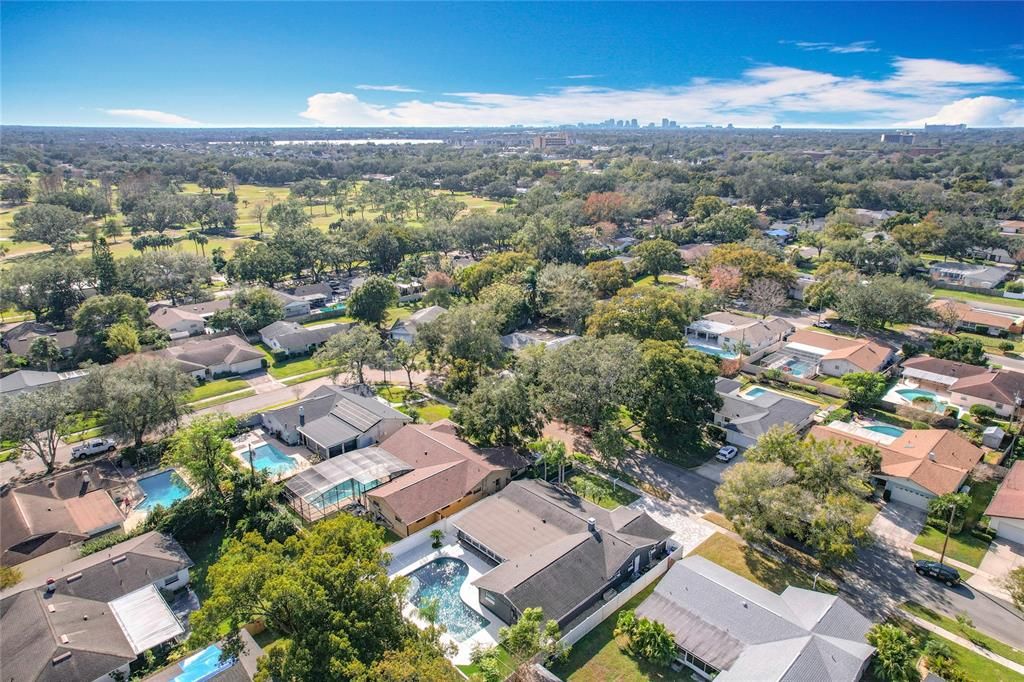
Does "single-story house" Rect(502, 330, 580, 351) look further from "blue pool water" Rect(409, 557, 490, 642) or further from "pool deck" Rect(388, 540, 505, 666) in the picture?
"blue pool water" Rect(409, 557, 490, 642)

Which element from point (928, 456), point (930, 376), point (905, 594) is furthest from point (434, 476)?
point (930, 376)

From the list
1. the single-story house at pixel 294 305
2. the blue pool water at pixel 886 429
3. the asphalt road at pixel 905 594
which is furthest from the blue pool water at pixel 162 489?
the blue pool water at pixel 886 429

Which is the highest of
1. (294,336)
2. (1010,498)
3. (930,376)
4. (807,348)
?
(807,348)

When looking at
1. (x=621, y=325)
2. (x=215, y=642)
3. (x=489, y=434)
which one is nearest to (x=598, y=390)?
(x=489, y=434)

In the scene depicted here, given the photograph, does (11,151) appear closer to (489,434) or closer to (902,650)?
(489,434)

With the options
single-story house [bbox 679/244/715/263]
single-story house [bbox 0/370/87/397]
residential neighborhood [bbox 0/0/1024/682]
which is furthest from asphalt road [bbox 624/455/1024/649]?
single-story house [bbox 679/244/715/263]

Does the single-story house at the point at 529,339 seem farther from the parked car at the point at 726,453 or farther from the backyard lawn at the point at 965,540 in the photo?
the backyard lawn at the point at 965,540

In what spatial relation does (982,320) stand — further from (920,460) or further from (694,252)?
(920,460)
